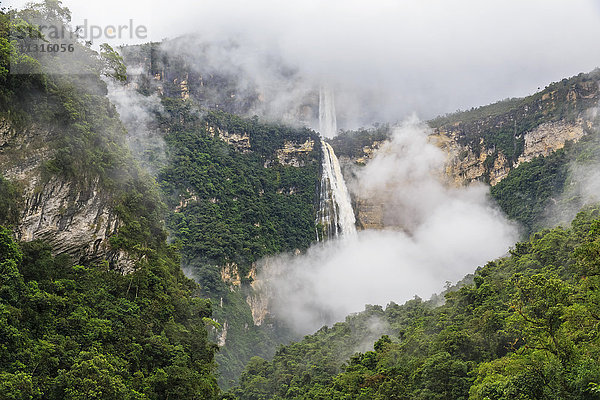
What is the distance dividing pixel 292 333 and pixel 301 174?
34343 millimetres

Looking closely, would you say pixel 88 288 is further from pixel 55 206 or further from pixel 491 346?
pixel 491 346

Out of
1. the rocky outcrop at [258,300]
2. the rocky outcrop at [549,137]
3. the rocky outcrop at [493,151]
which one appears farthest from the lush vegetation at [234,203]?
the rocky outcrop at [549,137]

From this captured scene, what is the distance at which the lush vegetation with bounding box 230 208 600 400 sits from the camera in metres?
18.3

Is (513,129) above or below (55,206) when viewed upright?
above

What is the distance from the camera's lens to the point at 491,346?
30.6 meters

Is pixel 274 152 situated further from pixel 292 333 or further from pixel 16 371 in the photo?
pixel 16 371

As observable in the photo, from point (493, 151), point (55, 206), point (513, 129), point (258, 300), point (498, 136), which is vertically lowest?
point (55, 206)

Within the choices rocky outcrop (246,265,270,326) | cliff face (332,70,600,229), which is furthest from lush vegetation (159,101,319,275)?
cliff face (332,70,600,229)

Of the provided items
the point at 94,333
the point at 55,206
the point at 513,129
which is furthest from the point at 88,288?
the point at 513,129

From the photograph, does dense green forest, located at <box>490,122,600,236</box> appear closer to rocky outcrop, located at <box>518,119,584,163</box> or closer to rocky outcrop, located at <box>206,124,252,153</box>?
rocky outcrop, located at <box>518,119,584,163</box>

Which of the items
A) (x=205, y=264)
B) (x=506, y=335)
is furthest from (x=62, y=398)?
(x=205, y=264)

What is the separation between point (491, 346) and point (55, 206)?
86.3ft

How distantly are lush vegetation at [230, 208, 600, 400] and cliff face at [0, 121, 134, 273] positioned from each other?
1481 cm

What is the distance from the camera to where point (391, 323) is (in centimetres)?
5619
